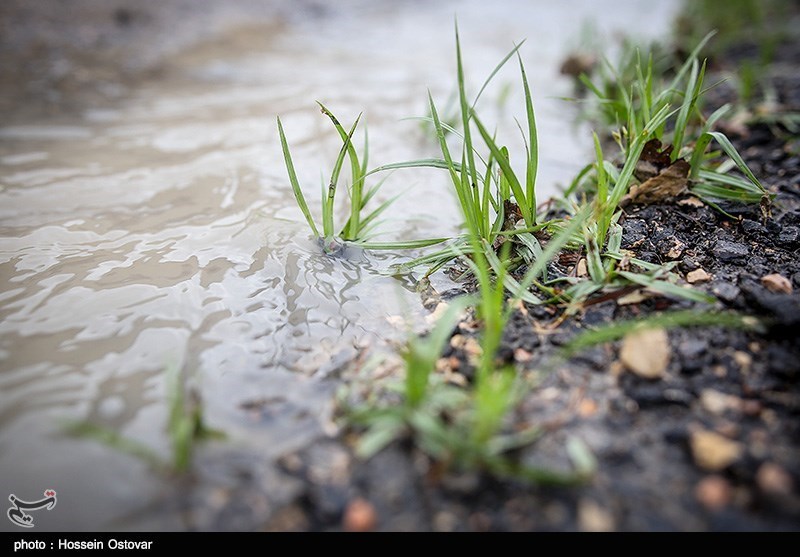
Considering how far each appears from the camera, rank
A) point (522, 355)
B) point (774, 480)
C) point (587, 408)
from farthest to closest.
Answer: point (522, 355), point (587, 408), point (774, 480)

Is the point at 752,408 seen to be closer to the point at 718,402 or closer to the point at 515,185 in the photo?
the point at 718,402

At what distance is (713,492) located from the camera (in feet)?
3.43

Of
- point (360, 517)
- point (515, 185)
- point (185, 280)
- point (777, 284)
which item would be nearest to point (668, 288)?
point (777, 284)

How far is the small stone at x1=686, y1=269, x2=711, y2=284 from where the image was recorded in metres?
1.62

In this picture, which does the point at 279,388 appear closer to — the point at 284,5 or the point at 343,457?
the point at 343,457

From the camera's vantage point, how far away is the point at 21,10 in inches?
191

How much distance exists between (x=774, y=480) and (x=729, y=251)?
992mm

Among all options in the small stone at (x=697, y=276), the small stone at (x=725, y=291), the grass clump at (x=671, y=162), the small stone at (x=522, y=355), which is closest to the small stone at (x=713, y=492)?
the small stone at (x=522, y=355)

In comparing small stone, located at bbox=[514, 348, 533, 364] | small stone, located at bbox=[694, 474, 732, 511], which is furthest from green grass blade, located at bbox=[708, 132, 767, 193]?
small stone, located at bbox=[694, 474, 732, 511]

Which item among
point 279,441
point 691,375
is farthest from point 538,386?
point 279,441

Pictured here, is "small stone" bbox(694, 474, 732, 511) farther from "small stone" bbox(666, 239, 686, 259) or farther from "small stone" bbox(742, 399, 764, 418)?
"small stone" bbox(666, 239, 686, 259)

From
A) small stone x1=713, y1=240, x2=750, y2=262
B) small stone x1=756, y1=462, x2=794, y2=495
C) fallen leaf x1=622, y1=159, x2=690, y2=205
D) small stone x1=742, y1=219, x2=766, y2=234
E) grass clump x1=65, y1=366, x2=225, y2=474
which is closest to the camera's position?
small stone x1=756, y1=462, x2=794, y2=495

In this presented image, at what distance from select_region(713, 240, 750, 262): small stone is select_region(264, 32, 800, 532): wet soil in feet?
0.48

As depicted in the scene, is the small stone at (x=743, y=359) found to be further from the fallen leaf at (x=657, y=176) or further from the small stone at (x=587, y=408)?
the fallen leaf at (x=657, y=176)
